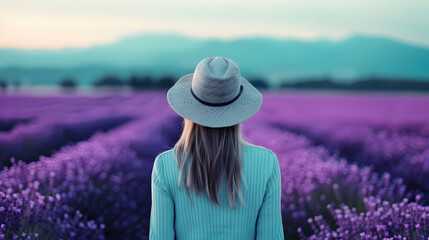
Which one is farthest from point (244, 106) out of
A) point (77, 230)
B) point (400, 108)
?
point (400, 108)

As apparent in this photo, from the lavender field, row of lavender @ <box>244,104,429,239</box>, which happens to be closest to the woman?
the lavender field

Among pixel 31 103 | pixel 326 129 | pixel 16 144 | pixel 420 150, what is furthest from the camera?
pixel 326 129

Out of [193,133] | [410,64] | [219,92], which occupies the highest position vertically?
[219,92]

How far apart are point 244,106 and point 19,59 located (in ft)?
15.2

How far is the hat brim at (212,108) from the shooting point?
148 cm

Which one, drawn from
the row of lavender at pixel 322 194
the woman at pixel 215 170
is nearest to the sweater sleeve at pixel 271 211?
the woman at pixel 215 170

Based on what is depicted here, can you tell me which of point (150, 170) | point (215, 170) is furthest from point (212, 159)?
point (150, 170)

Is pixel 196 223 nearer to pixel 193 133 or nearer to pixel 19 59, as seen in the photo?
pixel 193 133

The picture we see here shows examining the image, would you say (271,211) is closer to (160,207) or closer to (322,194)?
(160,207)

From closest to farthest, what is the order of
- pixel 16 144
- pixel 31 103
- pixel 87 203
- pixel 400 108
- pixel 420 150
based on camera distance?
pixel 87 203 < pixel 16 144 < pixel 420 150 < pixel 31 103 < pixel 400 108

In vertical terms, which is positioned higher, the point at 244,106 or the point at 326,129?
the point at 244,106

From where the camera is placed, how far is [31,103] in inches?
202

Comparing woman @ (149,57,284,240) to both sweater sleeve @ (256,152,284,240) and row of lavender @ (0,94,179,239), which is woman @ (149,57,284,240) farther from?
row of lavender @ (0,94,179,239)

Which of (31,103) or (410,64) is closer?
(31,103)
